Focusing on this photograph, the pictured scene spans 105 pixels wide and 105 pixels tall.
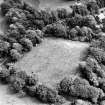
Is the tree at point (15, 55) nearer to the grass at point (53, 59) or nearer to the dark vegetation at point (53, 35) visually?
the dark vegetation at point (53, 35)

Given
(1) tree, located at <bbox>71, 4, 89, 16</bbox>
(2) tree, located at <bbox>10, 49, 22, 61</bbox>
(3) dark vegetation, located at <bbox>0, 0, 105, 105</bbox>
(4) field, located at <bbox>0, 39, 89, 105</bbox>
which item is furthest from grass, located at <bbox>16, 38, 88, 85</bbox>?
(1) tree, located at <bbox>71, 4, 89, 16</bbox>

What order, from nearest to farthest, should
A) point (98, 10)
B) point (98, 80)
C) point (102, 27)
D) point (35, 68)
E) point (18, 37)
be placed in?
1. point (98, 80)
2. point (35, 68)
3. point (18, 37)
4. point (102, 27)
5. point (98, 10)

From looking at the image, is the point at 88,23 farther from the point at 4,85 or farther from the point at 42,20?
the point at 4,85

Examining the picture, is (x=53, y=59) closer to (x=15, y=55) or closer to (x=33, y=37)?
(x=33, y=37)

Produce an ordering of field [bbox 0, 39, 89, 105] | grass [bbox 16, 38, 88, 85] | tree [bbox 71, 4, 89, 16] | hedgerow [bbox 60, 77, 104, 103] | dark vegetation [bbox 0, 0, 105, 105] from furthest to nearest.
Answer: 1. tree [bbox 71, 4, 89, 16]
2. grass [bbox 16, 38, 88, 85]
3. field [bbox 0, 39, 89, 105]
4. dark vegetation [bbox 0, 0, 105, 105]
5. hedgerow [bbox 60, 77, 104, 103]

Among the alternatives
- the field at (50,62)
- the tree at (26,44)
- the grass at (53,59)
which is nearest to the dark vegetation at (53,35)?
the tree at (26,44)

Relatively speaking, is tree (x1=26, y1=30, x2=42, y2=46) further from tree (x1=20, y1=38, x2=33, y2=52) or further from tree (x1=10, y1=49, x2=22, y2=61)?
tree (x1=10, y1=49, x2=22, y2=61)

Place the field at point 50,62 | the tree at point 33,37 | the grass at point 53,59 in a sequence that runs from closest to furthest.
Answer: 1. the field at point 50,62
2. the grass at point 53,59
3. the tree at point 33,37

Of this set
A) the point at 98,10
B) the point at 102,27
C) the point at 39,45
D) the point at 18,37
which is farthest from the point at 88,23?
the point at 18,37
